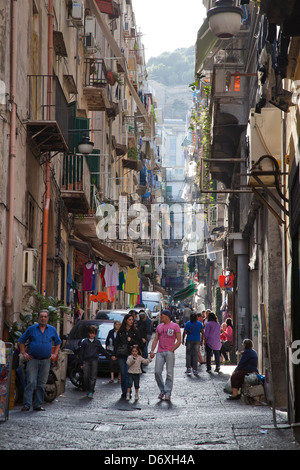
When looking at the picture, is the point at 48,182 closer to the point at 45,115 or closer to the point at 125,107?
the point at 45,115

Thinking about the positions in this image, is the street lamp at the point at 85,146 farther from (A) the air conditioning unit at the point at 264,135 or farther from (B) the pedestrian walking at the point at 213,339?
(A) the air conditioning unit at the point at 264,135

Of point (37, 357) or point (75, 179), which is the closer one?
point (37, 357)

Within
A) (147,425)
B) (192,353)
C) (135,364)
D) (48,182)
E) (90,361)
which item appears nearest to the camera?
(147,425)

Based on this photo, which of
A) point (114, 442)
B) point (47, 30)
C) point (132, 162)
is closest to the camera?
point (114, 442)

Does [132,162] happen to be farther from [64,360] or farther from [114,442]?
[114,442]

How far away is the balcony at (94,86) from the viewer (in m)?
26.8

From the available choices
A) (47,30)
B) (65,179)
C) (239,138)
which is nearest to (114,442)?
(47,30)

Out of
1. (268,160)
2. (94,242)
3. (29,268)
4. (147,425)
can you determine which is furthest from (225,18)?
(94,242)

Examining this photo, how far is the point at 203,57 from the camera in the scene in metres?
14.8

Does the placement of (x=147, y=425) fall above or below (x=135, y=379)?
below

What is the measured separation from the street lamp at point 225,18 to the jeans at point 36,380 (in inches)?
224

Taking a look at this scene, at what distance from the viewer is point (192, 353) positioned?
63.7 ft

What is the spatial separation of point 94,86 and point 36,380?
56.2 feet
